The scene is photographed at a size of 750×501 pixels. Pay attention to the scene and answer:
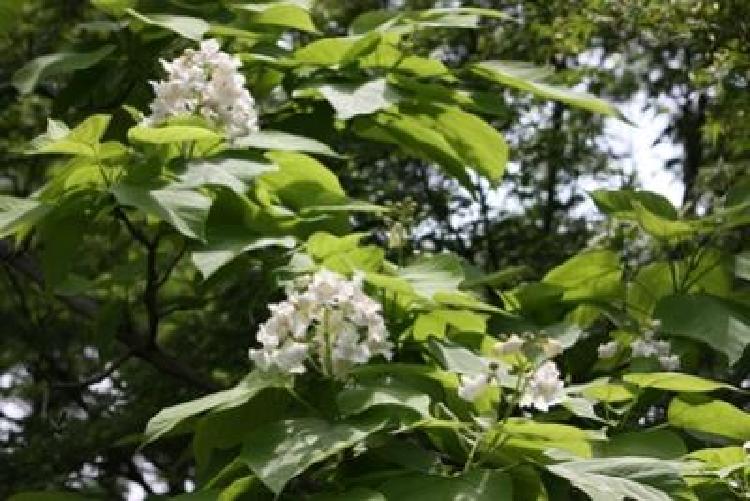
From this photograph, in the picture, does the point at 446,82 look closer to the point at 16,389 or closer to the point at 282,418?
the point at 282,418

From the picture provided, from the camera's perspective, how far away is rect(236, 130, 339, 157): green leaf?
6.06 feet

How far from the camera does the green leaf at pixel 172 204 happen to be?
1.66 metres

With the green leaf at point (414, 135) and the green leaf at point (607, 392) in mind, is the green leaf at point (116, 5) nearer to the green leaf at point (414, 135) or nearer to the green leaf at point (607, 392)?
the green leaf at point (414, 135)

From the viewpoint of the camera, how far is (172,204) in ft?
5.57

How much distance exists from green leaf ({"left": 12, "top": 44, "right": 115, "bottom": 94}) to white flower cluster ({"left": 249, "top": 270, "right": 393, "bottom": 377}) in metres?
0.74

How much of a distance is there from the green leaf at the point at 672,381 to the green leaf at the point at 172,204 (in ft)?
1.95

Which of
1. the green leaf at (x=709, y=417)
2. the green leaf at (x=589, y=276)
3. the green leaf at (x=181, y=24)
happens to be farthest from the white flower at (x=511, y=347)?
the green leaf at (x=181, y=24)

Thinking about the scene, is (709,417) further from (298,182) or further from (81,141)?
(81,141)

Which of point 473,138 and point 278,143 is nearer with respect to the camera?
point 278,143

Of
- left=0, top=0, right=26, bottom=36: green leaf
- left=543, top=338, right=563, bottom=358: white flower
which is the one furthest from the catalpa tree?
left=0, top=0, right=26, bottom=36: green leaf

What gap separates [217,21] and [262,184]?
0.45m

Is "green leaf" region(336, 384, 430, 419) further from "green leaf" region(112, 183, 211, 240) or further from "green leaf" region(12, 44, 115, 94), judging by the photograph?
"green leaf" region(12, 44, 115, 94)

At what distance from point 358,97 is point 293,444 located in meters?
0.68

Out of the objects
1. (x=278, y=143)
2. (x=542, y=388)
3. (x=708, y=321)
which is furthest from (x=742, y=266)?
(x=278, y=143)
